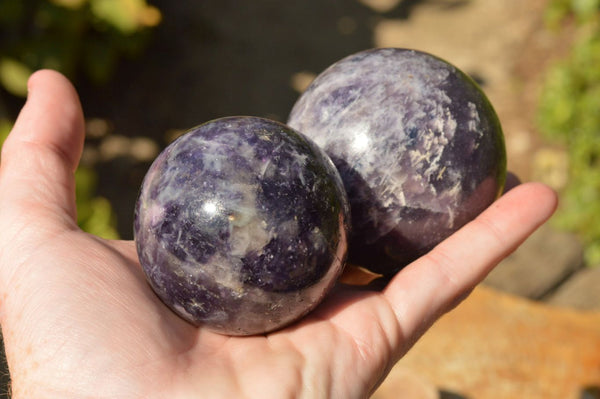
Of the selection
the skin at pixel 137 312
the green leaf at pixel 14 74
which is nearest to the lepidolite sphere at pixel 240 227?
the skin at pixel 137 312

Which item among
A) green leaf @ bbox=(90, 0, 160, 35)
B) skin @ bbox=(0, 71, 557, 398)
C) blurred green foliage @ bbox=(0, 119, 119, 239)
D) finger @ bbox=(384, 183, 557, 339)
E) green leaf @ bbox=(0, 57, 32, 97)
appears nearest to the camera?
skin @ bbox=(0, 71, 557, 398)

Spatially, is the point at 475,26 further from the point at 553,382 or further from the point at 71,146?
the point at 71,146

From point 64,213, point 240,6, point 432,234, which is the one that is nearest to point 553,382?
point 432,234

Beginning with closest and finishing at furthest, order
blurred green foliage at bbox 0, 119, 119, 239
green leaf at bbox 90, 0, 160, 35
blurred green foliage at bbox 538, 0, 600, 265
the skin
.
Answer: the skin → blurred green foliage at bbox 0, 119, 119, 239 → blurred green foliage at bbox 538, 0, 600, 265 → green leaf at bbox 90, 0, 160, 35

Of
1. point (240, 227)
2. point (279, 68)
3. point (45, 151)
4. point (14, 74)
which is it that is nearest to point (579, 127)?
point (279, 68)

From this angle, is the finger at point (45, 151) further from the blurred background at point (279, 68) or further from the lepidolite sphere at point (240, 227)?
the blurred background at point (279, 68)

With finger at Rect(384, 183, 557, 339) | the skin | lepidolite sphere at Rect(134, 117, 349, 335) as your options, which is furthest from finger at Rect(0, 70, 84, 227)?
finger at Rect(384, 183, 557, 339)

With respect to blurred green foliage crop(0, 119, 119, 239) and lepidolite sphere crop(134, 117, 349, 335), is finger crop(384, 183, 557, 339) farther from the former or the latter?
blurred green foliage crop(0, 119, 119, 239)
